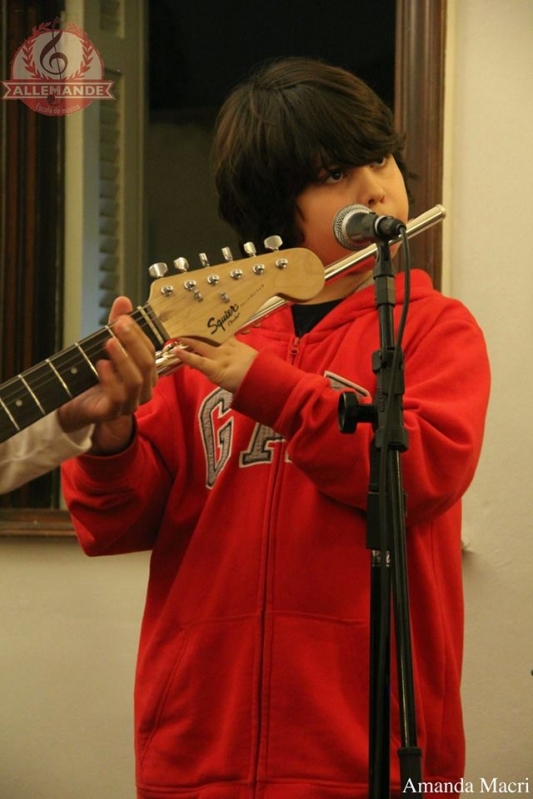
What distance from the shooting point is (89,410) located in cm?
108

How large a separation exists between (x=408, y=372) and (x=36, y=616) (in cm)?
105

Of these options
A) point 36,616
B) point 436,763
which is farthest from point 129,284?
point 436,763

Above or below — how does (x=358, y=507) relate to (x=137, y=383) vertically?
below

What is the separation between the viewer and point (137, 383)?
1.04 metres

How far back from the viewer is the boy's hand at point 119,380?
1.03m

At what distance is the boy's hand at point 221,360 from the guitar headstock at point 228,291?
0.04ft

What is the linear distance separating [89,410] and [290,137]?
43 centimetres

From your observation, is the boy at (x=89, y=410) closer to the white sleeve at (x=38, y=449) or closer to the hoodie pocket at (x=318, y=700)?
the white sleeve at (x=38, y=449)

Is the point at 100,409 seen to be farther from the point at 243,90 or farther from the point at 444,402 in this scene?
the point at 243,90

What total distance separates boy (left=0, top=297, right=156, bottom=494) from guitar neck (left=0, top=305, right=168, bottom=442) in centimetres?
2

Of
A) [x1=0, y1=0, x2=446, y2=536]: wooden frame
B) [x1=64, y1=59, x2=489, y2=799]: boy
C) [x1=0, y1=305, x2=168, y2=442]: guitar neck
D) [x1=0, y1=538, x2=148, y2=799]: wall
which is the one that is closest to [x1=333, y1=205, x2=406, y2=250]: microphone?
[x1=64, y1=59, x2=489, y2=799]: boy

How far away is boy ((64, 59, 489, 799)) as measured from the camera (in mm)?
1025

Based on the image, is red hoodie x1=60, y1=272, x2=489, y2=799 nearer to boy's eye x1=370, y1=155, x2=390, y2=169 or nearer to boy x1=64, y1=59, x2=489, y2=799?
boy x1=64, y1=59, x2=489, y2=799

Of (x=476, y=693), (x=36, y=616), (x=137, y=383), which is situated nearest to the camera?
(x=137, y=383)
